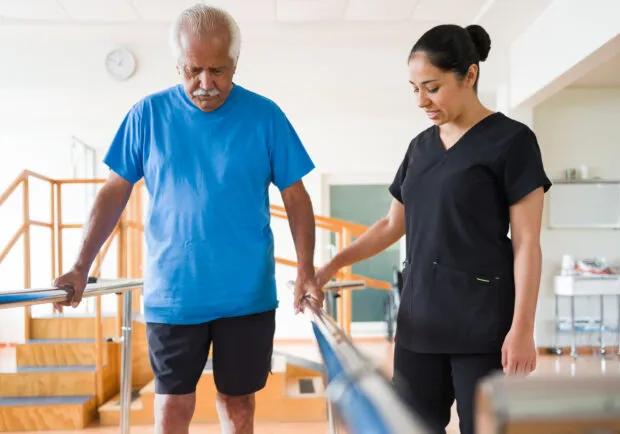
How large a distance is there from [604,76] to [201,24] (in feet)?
20.1

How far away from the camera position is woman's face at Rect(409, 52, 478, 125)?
4.58 ft

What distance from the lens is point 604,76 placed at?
6.46 metres

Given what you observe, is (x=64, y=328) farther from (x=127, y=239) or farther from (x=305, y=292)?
(x=305, y=292)

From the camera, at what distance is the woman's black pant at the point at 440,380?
A: 137 cm

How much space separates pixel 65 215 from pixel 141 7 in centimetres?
341

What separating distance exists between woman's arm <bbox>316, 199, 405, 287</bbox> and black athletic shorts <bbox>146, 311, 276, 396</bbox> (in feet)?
0.90

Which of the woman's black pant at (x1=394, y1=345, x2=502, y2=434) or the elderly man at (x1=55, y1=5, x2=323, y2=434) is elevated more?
the elderly man at (x1=55, y1=5, x2=323, y2=434)

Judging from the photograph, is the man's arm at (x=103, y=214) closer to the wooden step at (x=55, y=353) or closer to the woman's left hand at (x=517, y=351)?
the woman's left hand at (x=517, y=351)

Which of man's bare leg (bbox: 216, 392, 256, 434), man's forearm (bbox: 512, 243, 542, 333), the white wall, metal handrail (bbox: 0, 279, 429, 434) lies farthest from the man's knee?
the white wall

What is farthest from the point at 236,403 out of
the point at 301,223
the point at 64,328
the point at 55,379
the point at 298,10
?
the point at 298,10

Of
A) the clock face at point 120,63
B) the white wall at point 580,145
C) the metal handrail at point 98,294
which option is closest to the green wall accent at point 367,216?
the white wall at point 580,145

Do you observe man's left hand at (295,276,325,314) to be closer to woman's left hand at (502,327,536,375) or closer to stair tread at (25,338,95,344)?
woman's left hand at (502,327,536,375)

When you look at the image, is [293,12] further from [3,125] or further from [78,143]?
[3,125]

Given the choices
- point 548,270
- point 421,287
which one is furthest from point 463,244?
point 548,270
